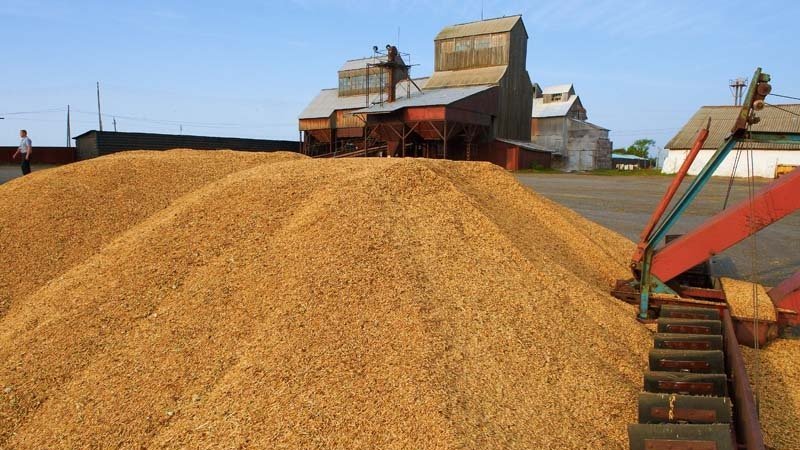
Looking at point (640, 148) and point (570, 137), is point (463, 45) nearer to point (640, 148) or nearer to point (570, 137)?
point (570, 137)

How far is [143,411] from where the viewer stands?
11.4ft

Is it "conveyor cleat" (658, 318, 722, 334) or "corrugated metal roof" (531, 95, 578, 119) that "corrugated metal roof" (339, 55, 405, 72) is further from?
"conveyor cleat" (658, 318, 722, 334)

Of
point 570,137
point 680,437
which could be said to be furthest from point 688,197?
point 570,137

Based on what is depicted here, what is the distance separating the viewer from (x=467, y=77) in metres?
32.1

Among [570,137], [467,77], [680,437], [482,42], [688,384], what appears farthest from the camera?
[570,137]

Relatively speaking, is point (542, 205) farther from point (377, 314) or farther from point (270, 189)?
point (377, 314)

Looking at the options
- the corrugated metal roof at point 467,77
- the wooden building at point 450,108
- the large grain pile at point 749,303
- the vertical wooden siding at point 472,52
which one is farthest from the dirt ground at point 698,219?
the vertical wooden siding at point 472,52

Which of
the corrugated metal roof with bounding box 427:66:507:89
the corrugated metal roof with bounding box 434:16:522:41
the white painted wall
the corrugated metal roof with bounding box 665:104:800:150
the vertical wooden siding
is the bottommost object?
the white painted wall

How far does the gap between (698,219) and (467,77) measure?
Result: 69.5ft

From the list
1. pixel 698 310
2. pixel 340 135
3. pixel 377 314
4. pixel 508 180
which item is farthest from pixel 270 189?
pixel 340 135

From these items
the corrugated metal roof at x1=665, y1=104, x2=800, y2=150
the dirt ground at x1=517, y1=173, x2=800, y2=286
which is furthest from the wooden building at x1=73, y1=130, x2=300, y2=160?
the corrugated metal roof at x1=665, y1=104, x2=800, y2=150

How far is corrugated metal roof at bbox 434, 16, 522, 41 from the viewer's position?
3151 cm

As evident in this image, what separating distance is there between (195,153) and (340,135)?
24847 millimetres

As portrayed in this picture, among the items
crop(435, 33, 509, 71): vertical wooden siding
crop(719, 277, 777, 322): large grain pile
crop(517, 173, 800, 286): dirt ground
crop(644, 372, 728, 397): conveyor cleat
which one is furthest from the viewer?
crop(435, 33, 509, 71): vertical wooden siding
